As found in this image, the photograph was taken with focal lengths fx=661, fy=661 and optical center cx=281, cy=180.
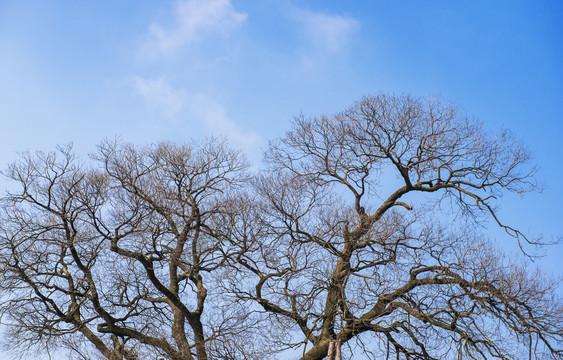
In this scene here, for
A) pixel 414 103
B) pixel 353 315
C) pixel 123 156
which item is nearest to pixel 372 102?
pixel 414 103

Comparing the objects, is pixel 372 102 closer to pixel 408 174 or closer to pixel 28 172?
pixel 408 174

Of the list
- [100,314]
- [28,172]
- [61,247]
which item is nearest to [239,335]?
[100,314]

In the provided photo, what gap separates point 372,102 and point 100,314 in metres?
8.85

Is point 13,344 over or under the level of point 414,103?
under

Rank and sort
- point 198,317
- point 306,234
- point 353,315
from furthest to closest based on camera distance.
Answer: point 198,317, point 306,234, point 353,315

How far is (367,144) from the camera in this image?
16672 mm

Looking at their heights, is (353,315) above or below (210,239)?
below

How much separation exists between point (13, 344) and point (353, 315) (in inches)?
359

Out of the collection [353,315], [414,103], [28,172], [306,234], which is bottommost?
[353,315]

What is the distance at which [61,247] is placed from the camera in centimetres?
1694

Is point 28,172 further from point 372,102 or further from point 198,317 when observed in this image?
point 372,102

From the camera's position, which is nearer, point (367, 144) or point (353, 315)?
point (353, 315)

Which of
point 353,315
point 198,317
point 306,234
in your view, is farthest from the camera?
point 198,317

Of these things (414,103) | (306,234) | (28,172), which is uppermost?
(414,103)
